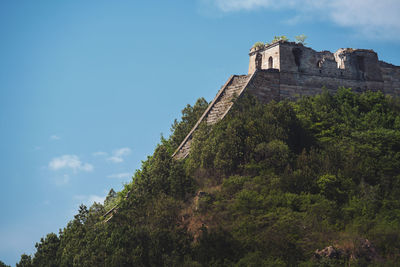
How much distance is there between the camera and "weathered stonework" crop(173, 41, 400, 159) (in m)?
27.7

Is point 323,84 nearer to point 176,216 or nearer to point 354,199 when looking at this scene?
point 354,199

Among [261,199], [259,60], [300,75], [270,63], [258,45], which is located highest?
[258,45]

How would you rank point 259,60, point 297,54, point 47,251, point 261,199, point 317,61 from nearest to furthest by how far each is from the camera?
point 261,199
point 47,251
point 297,54
point 317,61
point 259,60

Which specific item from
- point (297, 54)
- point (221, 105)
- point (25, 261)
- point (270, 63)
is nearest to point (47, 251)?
point (25, 261)

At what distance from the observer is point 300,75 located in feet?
95.4

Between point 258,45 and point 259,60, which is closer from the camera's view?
point 259,60

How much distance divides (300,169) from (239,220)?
4.01 m

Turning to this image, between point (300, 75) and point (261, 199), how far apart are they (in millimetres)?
11672

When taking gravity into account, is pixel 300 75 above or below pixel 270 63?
below

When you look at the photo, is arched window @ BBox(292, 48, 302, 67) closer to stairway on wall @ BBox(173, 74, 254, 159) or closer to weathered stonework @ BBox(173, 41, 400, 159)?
weathered stonework @ BBox(173, 41, 400, 159)

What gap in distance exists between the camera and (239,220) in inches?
739

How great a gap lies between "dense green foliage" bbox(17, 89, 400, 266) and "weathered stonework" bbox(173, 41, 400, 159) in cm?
205

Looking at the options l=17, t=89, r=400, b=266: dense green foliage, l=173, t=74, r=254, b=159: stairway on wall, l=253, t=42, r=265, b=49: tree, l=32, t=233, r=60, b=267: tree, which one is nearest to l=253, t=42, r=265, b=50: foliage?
A: l=253, t=42, r=265, b=49: tree

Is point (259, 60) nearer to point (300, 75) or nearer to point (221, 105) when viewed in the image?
point (300, 75)
